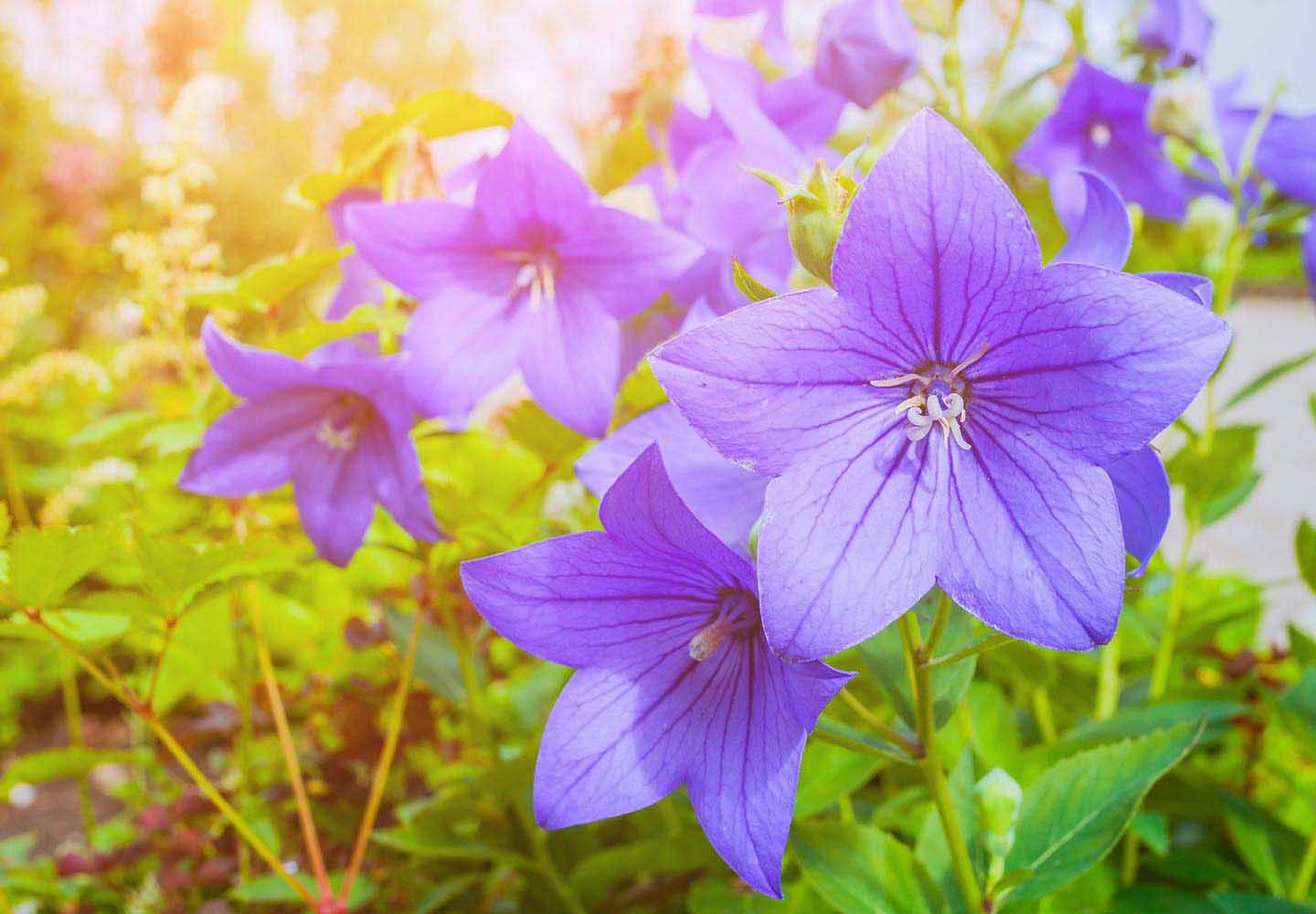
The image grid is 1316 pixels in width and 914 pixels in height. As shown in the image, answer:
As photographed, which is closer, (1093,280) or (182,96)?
(1093,280)

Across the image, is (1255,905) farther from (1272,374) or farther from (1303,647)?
(1272,374)

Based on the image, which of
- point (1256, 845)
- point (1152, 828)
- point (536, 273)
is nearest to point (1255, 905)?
point (1152, 828)

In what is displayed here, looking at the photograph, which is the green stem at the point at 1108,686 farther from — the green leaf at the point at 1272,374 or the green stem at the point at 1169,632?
the green leaf at the point at 1272,374

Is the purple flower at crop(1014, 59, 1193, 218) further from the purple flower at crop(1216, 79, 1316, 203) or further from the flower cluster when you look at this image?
the flower cluster

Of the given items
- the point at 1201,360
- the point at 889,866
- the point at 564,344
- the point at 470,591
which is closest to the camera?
the point at 1201,360

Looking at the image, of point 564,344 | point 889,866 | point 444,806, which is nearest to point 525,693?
point 444,806

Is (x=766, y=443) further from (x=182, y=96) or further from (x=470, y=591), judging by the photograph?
(x=182, y=96)
